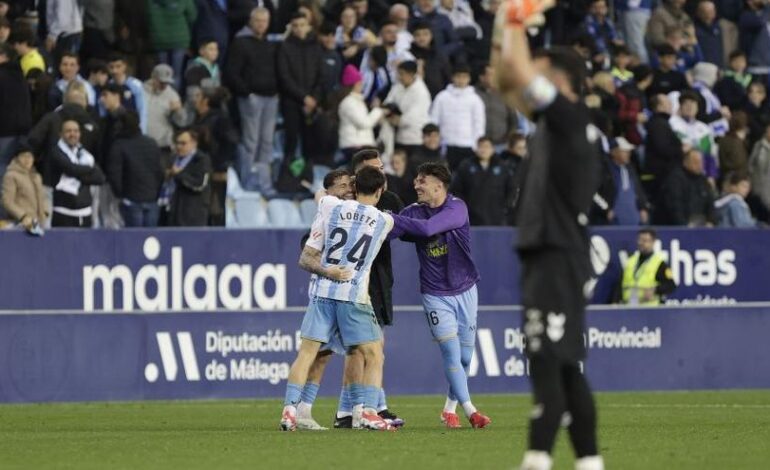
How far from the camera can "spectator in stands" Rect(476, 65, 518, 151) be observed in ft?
90.1

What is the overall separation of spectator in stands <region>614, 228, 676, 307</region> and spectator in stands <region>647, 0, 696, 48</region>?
5549mm

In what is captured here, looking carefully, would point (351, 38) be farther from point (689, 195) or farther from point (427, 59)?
point (689, 195)

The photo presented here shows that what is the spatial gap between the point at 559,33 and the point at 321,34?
230 inches

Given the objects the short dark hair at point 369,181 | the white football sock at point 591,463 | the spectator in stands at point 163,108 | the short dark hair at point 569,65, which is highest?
the spectator in stands at point 163,108

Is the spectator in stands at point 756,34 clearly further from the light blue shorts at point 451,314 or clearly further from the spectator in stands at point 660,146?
the light blue shorts at point 451,314

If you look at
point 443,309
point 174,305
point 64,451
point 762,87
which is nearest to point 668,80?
point 762,87

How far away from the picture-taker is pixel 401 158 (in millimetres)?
25453

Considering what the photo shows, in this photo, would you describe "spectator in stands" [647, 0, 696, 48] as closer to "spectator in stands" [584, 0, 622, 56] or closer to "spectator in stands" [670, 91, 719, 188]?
"spectator in stands" [584, 0, 622, 56]

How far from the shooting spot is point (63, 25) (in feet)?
84.0

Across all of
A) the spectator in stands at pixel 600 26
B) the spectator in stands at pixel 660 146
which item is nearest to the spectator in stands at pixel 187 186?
the spectator in stands at pixel 660 146

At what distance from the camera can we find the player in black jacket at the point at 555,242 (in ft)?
30.4

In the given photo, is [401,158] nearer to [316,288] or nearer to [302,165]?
[302,165]

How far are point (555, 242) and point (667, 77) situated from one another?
21.1 m

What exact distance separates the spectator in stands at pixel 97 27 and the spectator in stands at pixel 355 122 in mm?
3421
